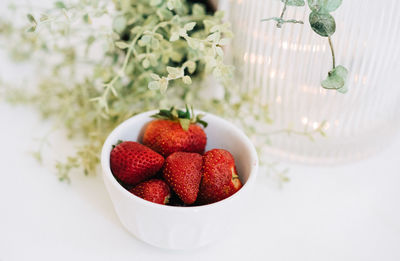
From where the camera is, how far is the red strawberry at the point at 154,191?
433mm

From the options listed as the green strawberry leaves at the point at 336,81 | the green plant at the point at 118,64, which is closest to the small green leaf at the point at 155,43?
the green plant at the point at 118,64

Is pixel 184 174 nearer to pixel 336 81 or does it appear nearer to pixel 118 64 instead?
pixel 336 81

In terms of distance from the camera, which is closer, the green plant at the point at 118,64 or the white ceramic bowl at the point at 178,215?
the white ceramic bowl at the point at 178,215

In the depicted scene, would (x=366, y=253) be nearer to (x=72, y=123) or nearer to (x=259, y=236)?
(x=259, y=236)

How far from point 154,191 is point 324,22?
258 millimetres

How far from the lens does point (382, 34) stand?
1.60 ft

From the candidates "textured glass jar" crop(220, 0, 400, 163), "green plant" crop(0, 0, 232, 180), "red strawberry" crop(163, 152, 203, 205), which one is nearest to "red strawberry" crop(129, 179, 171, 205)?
"red strawberry" crop(163, 152, 203, 205)

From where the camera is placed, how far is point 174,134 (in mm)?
488

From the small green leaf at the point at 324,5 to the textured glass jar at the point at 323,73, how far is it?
6cm

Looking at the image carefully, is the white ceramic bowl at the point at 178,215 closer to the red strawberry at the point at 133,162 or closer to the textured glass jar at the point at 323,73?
the red strawberry at the point at 133,162

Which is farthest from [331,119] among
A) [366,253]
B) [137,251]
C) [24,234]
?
[24,234]

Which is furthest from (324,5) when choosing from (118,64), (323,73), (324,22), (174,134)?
(118,64)

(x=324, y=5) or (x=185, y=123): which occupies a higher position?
(x=324, y=5)

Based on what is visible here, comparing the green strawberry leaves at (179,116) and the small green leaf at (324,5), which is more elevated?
the small green leaf at (324,5)
